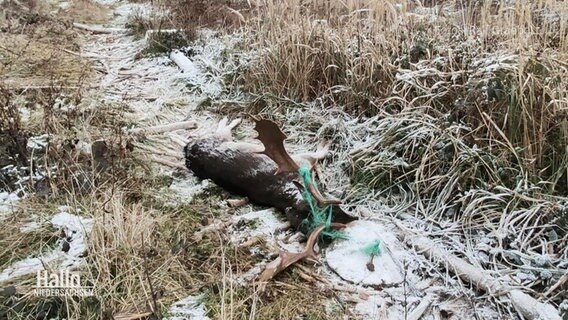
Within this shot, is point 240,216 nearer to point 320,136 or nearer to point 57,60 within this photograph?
point 320,136

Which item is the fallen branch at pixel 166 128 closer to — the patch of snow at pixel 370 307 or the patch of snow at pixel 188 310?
the patch of snow at pixel 188 310

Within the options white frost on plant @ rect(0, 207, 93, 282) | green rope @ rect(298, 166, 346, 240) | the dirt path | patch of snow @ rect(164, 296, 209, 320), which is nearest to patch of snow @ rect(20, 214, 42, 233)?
white frost on plant @ rect(0, 207, 93, 282)

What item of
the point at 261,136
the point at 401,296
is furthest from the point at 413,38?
the point at 401,296

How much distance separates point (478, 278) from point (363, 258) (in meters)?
0.52

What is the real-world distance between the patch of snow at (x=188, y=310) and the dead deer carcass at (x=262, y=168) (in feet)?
2.46

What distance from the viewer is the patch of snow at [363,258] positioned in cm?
236

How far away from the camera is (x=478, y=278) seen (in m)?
2.26

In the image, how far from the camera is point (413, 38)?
388 cm

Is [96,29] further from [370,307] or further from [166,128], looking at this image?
[370,307]

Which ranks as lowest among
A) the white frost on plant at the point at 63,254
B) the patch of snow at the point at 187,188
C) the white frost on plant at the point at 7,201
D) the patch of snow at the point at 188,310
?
the patch of snow at the point at 187,188

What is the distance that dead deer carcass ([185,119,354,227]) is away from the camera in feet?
9.02

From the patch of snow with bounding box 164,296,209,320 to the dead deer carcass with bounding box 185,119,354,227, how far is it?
75 centimetres

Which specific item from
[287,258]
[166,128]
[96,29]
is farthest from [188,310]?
[96,29]

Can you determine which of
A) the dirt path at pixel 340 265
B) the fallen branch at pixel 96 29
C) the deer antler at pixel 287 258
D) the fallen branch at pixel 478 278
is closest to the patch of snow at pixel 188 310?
the dirt path at pixel 340 265
